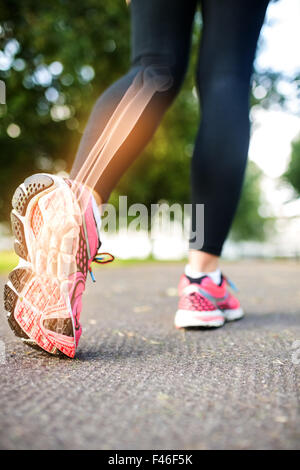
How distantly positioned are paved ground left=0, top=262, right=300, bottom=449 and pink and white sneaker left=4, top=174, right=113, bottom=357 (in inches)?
3.3

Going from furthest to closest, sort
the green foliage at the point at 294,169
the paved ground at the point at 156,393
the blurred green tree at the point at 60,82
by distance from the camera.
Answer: the green foliage at the point at 294,169 < the blurred green tree at the point at 60,82 < the paved ground at the point at 156,393

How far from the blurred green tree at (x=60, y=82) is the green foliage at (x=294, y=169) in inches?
572

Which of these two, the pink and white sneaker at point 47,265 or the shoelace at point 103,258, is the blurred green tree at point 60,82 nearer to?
the shoelace at point 103,258

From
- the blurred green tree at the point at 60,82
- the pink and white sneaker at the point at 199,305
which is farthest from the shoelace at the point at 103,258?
the blurred green tree at the point at 60,82

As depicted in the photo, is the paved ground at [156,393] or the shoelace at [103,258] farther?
the shoelace at [103,258]

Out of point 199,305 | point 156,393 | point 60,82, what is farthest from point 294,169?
point 156,393

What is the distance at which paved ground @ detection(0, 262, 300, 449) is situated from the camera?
2.09ft

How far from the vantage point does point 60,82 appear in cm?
688

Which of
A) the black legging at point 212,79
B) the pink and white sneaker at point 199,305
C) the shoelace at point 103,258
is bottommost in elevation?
the pink and white sneaker at point 199,305

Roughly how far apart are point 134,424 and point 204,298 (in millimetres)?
834

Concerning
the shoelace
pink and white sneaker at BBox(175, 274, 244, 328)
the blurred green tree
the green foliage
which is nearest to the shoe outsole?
the shoelace

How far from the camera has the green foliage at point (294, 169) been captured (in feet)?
82.5

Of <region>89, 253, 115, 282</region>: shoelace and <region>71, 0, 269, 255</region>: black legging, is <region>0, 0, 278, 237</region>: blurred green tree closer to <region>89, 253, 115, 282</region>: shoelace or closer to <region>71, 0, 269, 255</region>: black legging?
<region>71, 0, 269, 255</region>: black legging
